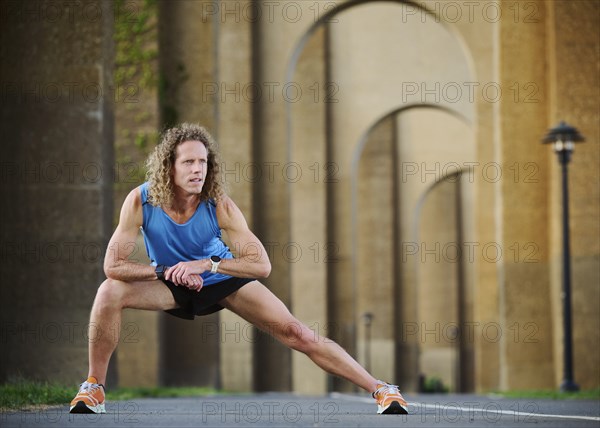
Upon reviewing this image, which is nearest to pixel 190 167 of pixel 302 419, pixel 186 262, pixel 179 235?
pixel 179 235

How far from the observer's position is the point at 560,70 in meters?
17.7

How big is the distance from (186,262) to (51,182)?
18.3ft

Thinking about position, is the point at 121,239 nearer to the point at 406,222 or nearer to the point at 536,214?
the point at 536,214

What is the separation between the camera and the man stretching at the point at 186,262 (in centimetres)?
623

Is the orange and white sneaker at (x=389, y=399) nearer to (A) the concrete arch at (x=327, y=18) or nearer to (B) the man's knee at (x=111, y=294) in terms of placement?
(B) the man's knee at (x=111, y=294)

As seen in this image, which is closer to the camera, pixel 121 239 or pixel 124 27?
pixel 121 239

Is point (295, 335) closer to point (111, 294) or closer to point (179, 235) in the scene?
point (179, 235)

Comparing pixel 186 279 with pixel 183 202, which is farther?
pixel 183 202

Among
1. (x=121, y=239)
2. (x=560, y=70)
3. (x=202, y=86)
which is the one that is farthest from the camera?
(x=202, y=86)

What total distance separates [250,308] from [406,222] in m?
36.7

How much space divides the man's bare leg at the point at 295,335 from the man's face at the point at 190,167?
0.62 meters

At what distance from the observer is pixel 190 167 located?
6273 millimetres

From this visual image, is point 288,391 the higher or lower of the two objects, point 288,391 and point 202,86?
the lower

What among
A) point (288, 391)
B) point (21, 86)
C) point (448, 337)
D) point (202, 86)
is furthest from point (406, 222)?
point (21, 86)
